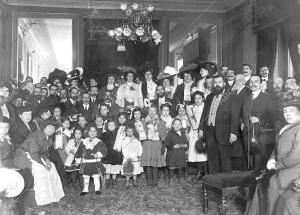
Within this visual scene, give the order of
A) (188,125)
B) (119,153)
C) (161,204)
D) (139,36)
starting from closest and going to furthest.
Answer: (161,204) < (119,153) < (188,125) < (139,36)

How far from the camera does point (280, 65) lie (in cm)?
786

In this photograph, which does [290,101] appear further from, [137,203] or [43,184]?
[43,184]

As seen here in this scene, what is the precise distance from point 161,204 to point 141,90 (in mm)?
3137

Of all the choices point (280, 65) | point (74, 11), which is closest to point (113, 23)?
point (74, 11)

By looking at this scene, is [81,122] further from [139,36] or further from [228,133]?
[139,36]

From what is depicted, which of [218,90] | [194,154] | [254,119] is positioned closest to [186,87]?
[194,154]

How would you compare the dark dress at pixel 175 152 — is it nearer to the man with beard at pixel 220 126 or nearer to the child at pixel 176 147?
the child at pixel 176 147

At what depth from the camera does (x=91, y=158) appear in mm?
5719

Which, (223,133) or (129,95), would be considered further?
(129,95)

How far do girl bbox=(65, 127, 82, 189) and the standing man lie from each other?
1.95 metres

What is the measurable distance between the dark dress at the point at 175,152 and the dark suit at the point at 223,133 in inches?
18.5

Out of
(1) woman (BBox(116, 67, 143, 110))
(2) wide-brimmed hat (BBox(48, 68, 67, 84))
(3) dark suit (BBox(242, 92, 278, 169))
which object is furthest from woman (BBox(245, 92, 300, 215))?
(2) wide-brimmed hat (BBox(48, 68, 67, 84))

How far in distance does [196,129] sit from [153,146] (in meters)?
0.78

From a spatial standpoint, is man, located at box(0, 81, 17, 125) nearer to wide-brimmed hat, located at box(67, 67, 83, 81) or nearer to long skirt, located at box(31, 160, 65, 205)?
long skirt, located at box(31, 160, 65, 205)
